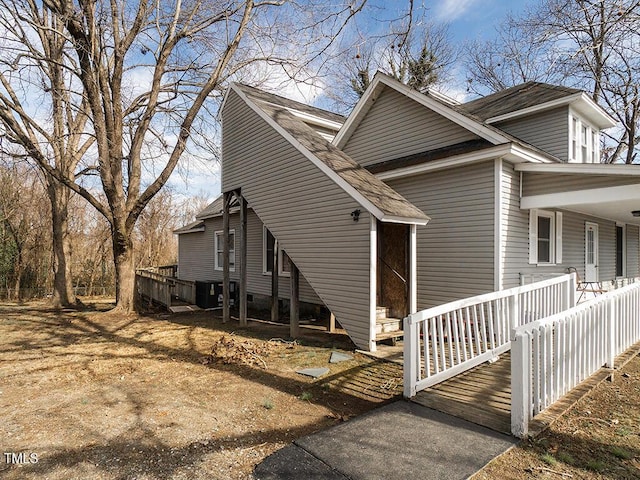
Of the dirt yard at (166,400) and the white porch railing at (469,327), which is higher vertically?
the white porch railing at (469,327)

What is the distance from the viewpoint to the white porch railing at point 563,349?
11.7ft

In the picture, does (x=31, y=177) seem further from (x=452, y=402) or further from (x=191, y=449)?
(x=452, y=402)

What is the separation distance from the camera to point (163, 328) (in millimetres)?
9422

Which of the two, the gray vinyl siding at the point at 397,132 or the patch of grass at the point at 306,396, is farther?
the gray vinyl siding at the point at 397,132

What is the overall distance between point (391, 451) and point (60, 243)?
1458 centimetres

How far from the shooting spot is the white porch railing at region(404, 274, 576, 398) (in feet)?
14.7

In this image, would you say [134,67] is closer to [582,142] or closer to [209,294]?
[209,294]

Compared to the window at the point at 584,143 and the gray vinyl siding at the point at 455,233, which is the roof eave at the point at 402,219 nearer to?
the gray vinyl siding at the point at 455,233

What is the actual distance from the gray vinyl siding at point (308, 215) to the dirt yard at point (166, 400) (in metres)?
1.05

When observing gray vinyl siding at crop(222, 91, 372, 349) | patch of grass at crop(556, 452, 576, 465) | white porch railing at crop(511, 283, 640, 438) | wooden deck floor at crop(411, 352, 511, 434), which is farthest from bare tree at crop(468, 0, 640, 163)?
patch of grass at crop(556, 452, 576, 465)

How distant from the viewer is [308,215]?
7988 millimetres

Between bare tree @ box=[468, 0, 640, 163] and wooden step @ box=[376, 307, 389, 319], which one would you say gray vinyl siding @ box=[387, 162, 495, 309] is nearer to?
wooden step @ box=[376, 307, 389, 319]

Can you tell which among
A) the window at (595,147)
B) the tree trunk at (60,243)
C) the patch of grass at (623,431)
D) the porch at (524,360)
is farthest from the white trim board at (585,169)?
the tree trunk at (60,243)

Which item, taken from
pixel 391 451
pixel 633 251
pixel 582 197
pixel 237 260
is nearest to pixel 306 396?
pixel 391 451
